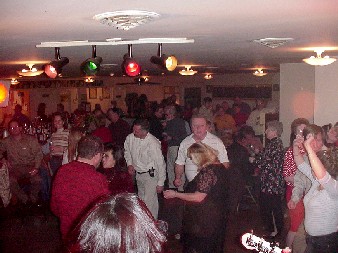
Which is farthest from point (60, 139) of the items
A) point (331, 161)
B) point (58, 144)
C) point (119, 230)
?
point (119, 230)

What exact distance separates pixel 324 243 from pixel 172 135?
466 cm

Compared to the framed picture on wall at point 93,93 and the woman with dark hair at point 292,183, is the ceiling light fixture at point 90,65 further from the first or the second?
the framed picture on wall at point 93,93

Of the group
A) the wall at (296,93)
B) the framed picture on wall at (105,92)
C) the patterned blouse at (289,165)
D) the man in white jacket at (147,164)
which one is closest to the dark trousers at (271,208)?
the patterned blouse at (289,165)

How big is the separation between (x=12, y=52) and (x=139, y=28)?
254cm

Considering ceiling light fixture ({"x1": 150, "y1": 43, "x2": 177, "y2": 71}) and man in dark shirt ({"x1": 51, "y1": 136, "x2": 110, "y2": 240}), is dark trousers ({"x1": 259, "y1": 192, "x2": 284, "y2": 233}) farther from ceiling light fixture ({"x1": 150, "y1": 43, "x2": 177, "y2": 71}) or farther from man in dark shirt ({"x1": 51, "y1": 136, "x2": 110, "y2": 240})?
man in dark shirt ({"x1": 51, "y1": 136, "x2": 110, "y2": 240})

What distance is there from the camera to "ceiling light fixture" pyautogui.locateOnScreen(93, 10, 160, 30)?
2.81 metres

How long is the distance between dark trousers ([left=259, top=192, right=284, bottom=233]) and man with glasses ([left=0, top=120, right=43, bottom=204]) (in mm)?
3358

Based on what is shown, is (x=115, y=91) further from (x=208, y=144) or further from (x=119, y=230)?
(x=119, y=230)

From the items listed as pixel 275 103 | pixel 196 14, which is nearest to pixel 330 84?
pixel 196 14

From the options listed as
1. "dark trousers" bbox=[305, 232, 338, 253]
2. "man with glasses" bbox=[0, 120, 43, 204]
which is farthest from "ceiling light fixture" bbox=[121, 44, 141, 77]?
"man with glasses" bbox=[0, 120, 43, 204]

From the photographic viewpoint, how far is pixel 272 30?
12.6ft

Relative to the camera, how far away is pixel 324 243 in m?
3.57

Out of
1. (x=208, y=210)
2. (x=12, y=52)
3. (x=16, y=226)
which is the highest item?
(x=12, y=52)

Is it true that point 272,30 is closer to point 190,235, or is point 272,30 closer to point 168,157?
point 190,235
